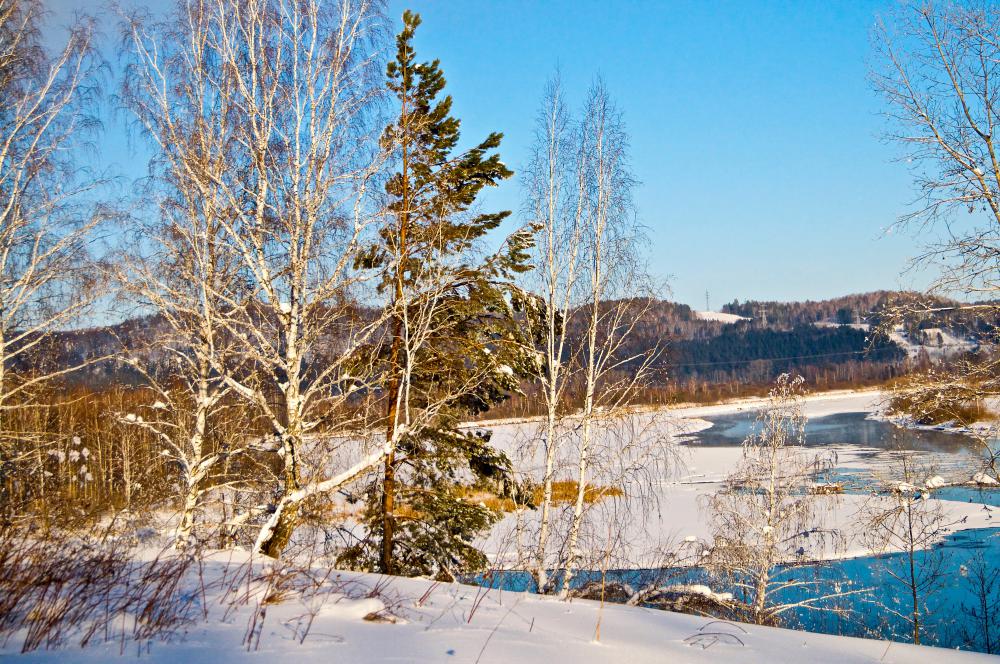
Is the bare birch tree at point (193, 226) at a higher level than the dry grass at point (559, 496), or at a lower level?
higher

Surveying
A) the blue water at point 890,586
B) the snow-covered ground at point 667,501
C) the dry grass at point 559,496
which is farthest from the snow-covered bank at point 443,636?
the dry grass at point 559,496

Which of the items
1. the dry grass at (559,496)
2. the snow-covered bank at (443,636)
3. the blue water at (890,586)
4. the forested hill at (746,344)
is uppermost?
the forested hill at (746,344)

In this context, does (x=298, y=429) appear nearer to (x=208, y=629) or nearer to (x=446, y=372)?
(x=446, y=372)

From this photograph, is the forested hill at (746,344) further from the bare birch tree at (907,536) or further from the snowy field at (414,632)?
the snowy field at (414,632)

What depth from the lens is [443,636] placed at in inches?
114

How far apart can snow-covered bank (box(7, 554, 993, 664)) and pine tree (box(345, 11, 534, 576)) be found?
4143 millimetres

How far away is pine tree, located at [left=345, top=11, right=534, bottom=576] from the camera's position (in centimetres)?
835

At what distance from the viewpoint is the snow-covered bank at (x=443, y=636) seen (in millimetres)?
2498

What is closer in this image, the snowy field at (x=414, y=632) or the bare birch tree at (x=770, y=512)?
the snowy field at (x=414, y=632)

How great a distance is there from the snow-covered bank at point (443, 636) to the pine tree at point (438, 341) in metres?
4.14

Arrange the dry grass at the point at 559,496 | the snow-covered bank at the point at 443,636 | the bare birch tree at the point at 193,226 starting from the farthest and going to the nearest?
the dry grass at the point at 559,496 < the bare birch tree at the point at 193,226 < the snow-covered bank at the point at 443,636

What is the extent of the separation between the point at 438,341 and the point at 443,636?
22.9ft

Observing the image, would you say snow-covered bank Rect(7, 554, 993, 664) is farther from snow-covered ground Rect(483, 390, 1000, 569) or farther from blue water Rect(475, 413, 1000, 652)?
blue water Rect(475, 413, 1000, 652)

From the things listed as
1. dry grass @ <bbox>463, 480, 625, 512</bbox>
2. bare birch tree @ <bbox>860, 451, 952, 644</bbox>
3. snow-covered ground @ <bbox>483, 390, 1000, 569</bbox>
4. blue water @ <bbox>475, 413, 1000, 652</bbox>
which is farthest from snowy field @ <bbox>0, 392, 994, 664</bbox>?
bare birch tree @ <bbox>860, 451, 952, 644</bbox>
